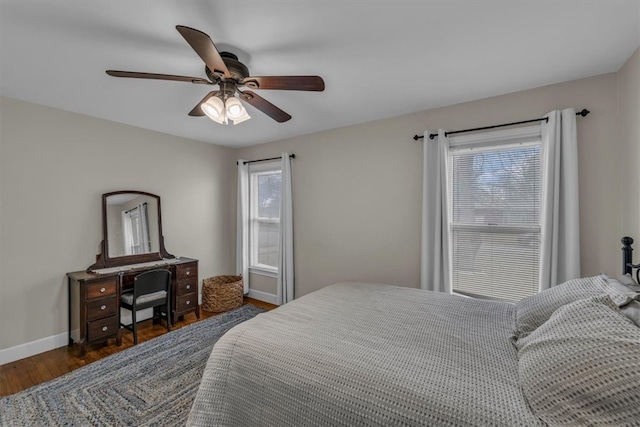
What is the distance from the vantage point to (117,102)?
262 centimetres

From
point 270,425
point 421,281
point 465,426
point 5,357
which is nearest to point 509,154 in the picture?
point 421,281

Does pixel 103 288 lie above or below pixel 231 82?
below

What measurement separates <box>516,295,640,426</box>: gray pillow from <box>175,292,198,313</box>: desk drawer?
3426 millimetres

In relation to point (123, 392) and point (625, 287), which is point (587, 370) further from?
point (123, 392)

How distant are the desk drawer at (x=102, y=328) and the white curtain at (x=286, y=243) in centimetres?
186

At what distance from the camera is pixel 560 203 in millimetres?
2205

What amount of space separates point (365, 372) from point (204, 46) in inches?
67.9

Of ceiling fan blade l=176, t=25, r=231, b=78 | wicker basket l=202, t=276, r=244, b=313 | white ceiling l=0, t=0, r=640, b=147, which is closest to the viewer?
ceiling fan blade l=176, t=25, r=231, b=78

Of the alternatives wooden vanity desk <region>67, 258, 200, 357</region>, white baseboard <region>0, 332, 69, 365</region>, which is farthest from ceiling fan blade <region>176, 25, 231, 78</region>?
white baseboard <region>0, 332, 69, 365</region>

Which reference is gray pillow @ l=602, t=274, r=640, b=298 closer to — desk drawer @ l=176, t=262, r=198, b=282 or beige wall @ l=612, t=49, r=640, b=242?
beige wall @ l=612, t=49, r=640, b=242

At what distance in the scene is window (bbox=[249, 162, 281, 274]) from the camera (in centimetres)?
420

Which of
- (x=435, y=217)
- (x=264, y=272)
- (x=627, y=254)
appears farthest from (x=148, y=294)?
(x=627, y=254)

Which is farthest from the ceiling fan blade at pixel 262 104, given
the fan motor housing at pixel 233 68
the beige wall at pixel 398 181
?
the beige wall at pixel 398 181

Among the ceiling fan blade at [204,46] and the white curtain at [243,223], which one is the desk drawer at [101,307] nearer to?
the white curtain at [243,223]
